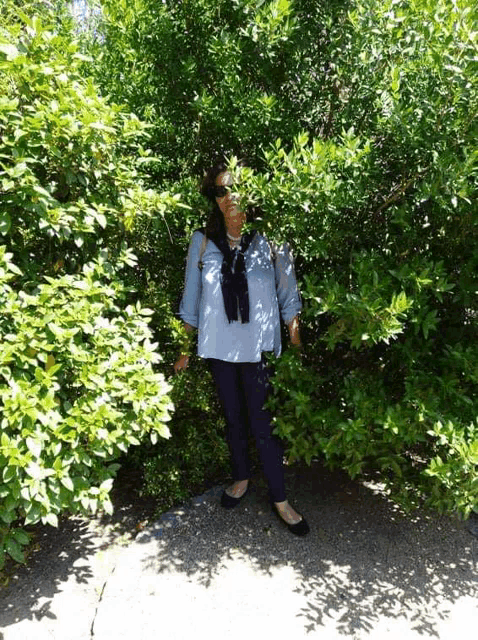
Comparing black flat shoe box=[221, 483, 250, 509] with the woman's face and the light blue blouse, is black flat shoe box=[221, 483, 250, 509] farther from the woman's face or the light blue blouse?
the woman's face

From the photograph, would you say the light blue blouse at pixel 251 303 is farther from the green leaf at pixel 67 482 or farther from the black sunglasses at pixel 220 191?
the green leaf at pixel 67 482

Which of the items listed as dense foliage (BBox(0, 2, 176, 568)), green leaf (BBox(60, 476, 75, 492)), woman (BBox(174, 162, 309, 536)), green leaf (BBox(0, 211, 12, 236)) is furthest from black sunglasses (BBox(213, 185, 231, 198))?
green leaf (BBox(60, 476, 75, 492))

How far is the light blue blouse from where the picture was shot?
3203 millimetres

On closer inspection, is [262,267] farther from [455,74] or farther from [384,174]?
[455,74]

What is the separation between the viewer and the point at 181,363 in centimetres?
353

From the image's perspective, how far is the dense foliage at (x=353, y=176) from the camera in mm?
2705

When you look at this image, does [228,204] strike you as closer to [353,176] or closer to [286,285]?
[286,285]

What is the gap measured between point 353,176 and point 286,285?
2.37 ft

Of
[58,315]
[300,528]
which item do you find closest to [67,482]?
[58,315]

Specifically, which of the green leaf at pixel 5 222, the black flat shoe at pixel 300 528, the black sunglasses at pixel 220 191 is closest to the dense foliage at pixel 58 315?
the green leaf at pixel 5 222

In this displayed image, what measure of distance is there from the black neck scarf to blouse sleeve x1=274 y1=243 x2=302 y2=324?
21cm

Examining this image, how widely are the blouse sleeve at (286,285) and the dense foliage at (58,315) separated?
757 mm

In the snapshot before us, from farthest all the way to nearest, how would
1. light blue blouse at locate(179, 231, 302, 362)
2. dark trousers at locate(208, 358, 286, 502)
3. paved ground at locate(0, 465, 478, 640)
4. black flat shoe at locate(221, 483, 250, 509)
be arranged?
black flat shoe at locate(221, 483, 250, 509), dark trousers at locate(208, 358, 286, 502), light blue blouse at locate(179, 231, 302, 362), paved ground at locate(0, 465, 478, 640)

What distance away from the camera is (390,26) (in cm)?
288
